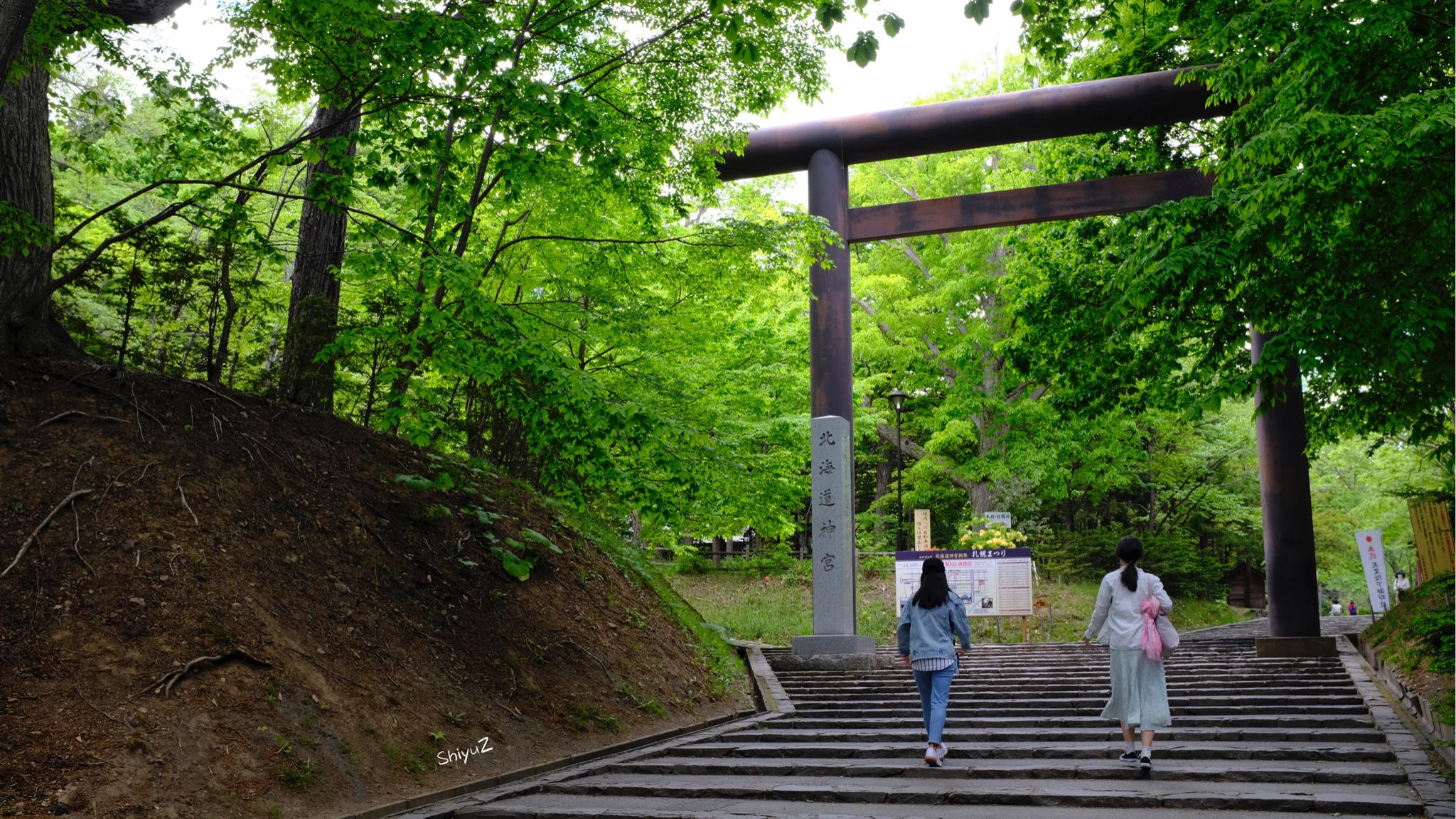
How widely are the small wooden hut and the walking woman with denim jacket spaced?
26444mm

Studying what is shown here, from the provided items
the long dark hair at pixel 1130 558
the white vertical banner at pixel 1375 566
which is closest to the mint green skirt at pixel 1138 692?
the long dark hair at pixel 1130 558

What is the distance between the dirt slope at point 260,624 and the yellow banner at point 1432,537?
12024 mm

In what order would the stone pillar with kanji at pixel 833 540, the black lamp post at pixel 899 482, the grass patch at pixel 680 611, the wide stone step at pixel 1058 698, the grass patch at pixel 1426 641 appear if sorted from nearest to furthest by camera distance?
the grass patch at pixel 1426 641
the wide stone step at pixel 1058 698
the grass patch at pixel 680 611
the stone pillar with kanji at pixel 833 540
the black lamp post at pixel 899 482

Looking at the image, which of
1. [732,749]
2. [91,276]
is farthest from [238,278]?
[732,749]

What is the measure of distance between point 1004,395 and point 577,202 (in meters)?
15.8

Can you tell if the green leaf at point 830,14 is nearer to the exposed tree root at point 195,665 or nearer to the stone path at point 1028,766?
the stone path at point 1028,766

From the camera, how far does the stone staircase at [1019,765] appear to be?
224 inches

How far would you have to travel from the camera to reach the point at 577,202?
437 inches

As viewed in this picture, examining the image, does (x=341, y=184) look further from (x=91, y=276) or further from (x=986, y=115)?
(x=986, y=115)

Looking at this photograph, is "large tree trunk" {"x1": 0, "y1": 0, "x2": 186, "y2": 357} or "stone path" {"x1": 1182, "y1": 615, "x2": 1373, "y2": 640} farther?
"stone path" {"x1": 1182, "y1": 615, "x2": 1373, "y2": 640}

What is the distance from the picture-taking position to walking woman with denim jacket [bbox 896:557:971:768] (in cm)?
709

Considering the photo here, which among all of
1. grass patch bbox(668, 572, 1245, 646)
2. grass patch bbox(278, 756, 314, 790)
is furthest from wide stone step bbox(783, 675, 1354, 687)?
grass patch bbox(278, 756, 314, 790)

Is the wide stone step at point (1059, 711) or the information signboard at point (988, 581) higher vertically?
the information signboard at point (988, 581)

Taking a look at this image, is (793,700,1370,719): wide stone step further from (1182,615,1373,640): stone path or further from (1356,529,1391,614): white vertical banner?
(1356,529,1391,614): white vertical banner
